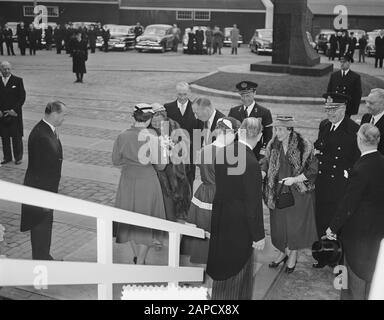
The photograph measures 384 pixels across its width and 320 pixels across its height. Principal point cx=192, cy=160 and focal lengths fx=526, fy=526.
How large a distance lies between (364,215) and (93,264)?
2.54 m

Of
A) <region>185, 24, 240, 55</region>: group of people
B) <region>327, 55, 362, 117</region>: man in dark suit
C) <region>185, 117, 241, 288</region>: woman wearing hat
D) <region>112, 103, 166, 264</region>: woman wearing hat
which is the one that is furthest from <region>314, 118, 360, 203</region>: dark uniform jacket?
<region>185, 24, 240, 55</region>: group of people

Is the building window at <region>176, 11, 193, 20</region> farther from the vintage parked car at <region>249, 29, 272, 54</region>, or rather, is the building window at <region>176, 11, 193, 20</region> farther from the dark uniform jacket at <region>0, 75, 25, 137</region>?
the dark uniform jacket at <region>0, 75, 25, 137</region>

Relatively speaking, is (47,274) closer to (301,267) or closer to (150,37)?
(301,267)

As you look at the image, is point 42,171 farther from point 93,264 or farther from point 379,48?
point 379,48

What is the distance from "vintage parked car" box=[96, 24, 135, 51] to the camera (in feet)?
116

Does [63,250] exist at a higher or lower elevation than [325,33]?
lower

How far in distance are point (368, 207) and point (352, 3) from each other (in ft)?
152

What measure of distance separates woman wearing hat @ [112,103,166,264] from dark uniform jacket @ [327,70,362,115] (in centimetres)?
675

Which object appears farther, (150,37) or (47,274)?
(150,37)

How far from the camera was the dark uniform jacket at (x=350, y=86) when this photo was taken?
11203mm

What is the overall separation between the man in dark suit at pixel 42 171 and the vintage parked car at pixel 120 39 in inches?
1213

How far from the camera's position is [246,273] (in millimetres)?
4691
